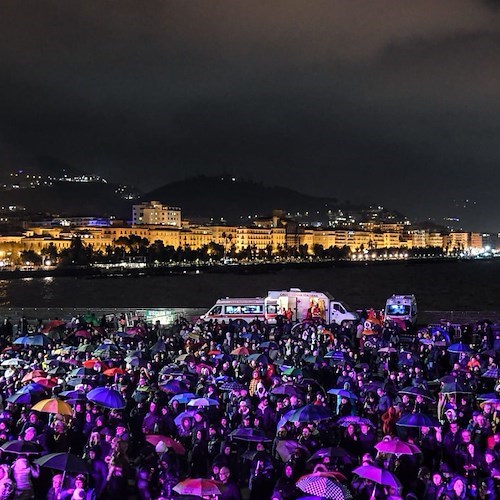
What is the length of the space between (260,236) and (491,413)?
5541 inches

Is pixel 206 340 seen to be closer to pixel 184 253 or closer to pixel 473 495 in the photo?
pixel 473 495

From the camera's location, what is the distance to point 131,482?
6.96 meters

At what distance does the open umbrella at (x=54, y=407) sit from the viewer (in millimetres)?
7211

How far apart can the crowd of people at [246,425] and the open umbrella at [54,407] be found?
0.02 m

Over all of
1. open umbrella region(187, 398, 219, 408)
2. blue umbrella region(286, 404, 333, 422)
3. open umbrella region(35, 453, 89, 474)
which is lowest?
open umbrella region(187, 398, 219, 408)

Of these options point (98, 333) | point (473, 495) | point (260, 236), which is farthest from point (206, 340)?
point (260, 236)

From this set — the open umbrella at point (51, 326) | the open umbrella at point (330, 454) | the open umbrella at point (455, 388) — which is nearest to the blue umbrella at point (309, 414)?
the open umbrella at point (330, 454)

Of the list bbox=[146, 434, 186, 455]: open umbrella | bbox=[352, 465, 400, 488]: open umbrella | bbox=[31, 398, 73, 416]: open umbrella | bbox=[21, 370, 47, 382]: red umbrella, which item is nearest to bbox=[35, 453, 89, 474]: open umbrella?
bbox=[146, 434, 186, 455]: open umbrella

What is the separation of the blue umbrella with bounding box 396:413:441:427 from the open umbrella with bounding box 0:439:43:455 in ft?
12.1

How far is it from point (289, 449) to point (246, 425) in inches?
27.0

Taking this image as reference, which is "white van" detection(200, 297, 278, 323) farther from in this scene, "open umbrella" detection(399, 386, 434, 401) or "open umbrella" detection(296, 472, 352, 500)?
"open umbrella" detection(296, 472, 352, 500)

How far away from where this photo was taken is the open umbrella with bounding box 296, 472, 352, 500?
4.84 meters

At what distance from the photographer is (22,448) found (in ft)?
19.6

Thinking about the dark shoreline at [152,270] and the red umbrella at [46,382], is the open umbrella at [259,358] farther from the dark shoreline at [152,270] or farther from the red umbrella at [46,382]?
the dark shoreline at [152,270]
